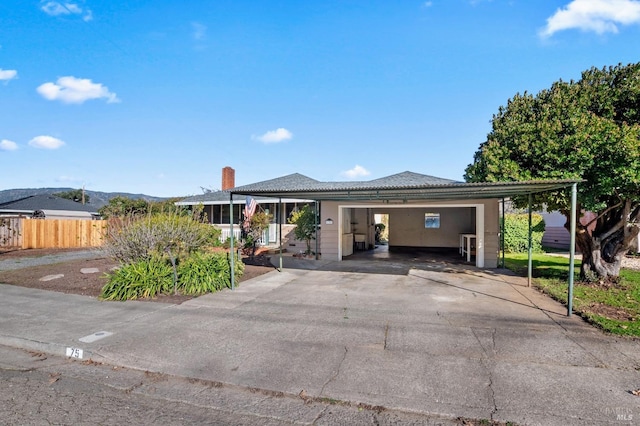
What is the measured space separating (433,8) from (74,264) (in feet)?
45.4

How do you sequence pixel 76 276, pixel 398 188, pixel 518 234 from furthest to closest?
pixel 518 234 < pixel 76 276 < pixel 398 188

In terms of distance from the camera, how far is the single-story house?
8.59m

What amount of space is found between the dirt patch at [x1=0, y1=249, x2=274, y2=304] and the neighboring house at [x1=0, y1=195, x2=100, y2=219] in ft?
60.6

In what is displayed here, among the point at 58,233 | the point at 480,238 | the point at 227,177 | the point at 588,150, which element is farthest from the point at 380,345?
the point at 227,177

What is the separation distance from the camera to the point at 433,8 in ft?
29.6

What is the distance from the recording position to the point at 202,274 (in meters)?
8.05

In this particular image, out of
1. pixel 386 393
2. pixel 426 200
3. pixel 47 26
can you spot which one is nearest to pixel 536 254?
pixel 426 200

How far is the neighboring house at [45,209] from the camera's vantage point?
26328mm

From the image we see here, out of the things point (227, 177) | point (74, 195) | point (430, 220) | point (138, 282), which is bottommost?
point (138, 282)

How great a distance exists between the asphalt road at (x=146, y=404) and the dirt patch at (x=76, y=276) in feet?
10.9

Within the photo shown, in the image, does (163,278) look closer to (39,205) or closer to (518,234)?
(518,234)

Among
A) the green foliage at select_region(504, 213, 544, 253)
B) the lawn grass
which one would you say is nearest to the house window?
the green foliage at select_region(504, 213, 544, 253)

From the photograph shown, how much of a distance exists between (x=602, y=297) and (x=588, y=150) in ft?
10.3

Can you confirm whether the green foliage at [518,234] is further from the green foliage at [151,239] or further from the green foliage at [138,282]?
the green foliage at [138,282]
